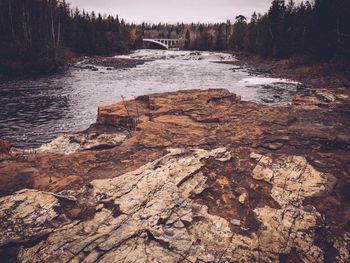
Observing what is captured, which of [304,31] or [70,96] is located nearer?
[70,96]

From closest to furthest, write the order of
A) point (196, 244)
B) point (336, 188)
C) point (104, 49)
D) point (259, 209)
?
point (196, 244) → point (259, 209) → point (336, 188) → point (104, 49)

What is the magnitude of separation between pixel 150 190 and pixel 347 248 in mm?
2252

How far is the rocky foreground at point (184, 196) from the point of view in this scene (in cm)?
290

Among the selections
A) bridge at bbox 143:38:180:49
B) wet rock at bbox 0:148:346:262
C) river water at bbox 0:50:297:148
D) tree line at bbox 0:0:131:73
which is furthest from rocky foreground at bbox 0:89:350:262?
bridge at bbox 143:38:180:49

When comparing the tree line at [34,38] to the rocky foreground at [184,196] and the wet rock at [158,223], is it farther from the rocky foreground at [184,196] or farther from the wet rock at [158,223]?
the wet rock at [158,223]

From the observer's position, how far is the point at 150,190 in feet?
12.0

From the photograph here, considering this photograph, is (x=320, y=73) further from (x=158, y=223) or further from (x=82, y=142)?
(x=158, y=223)

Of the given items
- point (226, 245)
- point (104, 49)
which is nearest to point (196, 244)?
point (226, 245)

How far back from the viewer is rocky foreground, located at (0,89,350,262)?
2.90 m

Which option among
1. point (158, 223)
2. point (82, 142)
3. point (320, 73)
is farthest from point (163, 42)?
point (158, 223)

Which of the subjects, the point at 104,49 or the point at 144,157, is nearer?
the point at 144,157

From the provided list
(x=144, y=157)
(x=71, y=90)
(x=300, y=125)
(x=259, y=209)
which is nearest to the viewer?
(x=259, y=209)

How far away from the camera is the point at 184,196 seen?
357 centimetres

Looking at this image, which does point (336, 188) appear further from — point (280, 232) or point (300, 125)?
point (300, 125)
